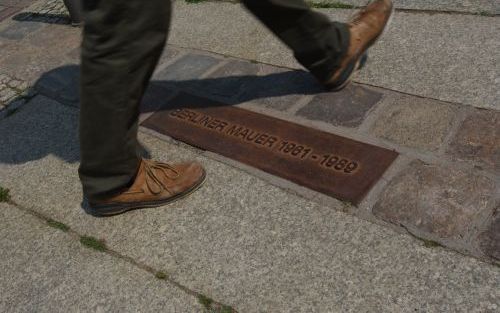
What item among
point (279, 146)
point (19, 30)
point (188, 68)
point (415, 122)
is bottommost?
point (19, 30)

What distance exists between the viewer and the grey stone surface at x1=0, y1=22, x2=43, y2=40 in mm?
4199

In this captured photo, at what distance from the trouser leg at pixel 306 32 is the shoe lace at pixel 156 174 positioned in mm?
775

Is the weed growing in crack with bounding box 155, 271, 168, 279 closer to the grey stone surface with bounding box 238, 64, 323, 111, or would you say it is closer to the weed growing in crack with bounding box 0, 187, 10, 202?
the weed growing in crack with bounding box 0, 187, 10, 202

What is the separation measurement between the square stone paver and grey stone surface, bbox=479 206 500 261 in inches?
11.7

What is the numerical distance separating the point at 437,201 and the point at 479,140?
41cm

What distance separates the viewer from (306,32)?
2338 millimetres

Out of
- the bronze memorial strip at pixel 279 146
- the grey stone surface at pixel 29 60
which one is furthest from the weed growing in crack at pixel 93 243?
the grey stone surface at pixel 29 60

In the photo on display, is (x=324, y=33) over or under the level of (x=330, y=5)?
over

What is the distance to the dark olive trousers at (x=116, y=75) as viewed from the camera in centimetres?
169

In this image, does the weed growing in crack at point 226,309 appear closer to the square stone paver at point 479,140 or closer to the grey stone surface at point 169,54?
the square stone paver at point 479,140

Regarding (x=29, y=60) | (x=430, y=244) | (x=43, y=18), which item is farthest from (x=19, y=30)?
(x=430, y=244)

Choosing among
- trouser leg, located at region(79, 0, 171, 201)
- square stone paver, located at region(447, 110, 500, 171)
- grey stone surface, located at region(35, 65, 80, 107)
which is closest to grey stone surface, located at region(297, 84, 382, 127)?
square stone paver, located at region(447, 110, 500, 171)

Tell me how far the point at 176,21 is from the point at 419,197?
8.28 feet

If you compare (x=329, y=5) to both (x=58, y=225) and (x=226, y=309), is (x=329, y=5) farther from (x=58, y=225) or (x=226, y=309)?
(x=226, y=309)
